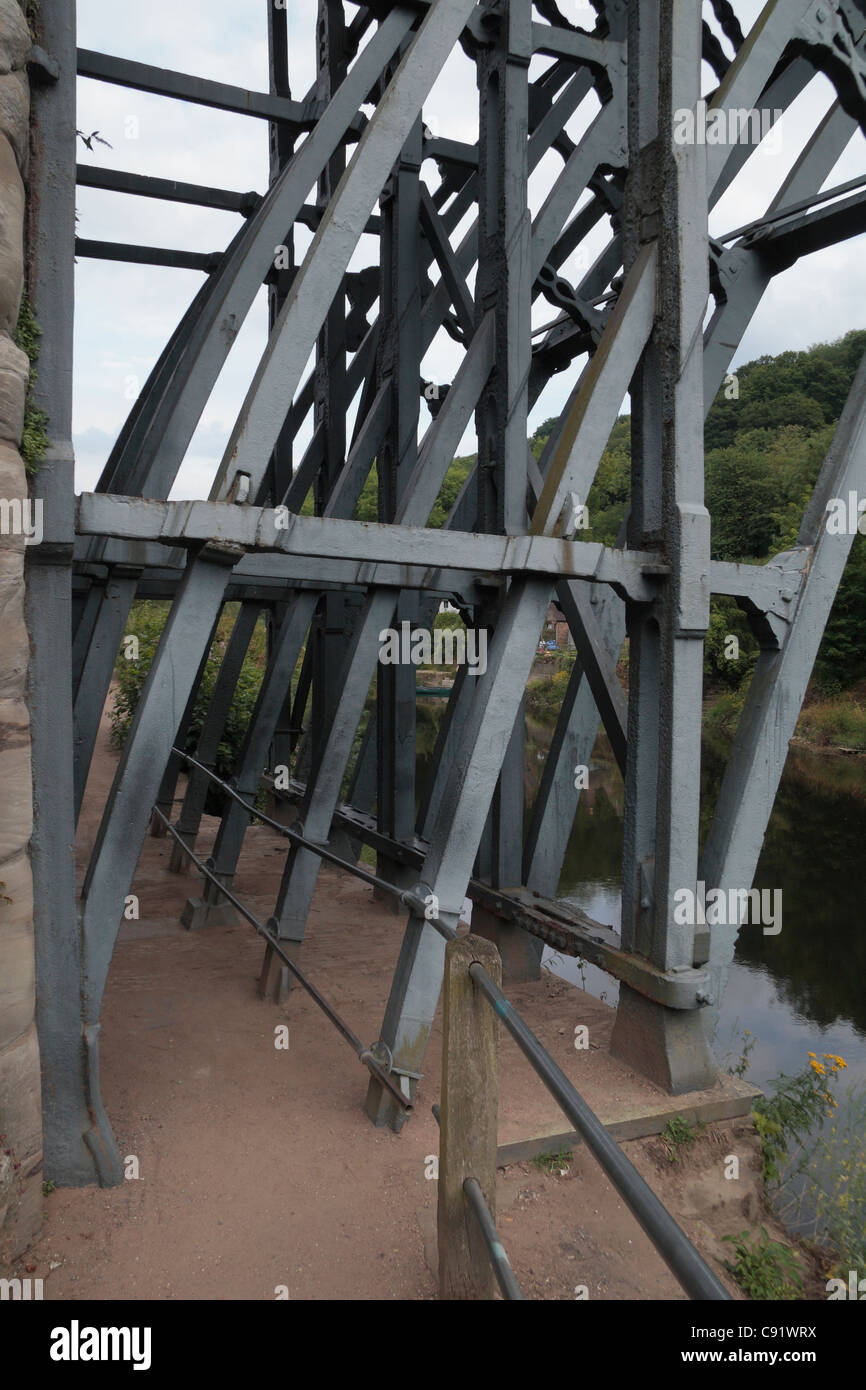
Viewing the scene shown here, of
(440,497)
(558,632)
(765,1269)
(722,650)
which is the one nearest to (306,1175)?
(765,1269)

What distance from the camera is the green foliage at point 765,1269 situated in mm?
3459

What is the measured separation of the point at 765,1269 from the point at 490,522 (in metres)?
3.70

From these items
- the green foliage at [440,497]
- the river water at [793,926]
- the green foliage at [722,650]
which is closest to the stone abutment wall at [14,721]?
the river water at [793,926]

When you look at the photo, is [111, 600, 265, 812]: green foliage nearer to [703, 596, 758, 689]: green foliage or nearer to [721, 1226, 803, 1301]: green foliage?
[721, 1226, 803, 1301]: green foliage

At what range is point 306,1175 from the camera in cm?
359

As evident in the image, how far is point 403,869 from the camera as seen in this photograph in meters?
7.25

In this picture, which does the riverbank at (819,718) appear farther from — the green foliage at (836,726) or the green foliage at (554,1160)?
the green foliage at (554,1160)

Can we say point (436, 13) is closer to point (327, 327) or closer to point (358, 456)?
point (358, 456)

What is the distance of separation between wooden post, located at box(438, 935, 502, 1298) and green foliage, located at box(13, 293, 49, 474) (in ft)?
6.73

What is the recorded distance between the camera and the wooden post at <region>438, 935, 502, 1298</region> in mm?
2240

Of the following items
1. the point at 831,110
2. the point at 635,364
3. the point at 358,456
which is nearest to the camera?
the point at 635,364

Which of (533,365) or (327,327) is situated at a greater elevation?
(327,327)

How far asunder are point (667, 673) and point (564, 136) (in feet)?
18.8
